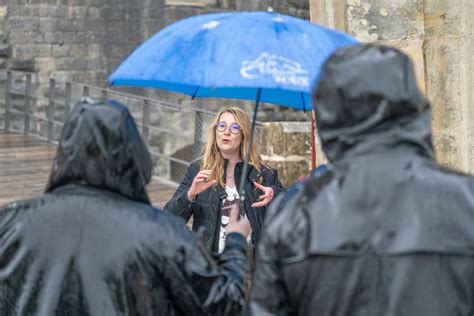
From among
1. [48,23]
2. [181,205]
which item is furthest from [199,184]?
[48,23]

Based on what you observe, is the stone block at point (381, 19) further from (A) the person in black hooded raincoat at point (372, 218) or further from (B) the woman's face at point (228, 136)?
(A) the person in black hooded raincoat at point (372, 218)

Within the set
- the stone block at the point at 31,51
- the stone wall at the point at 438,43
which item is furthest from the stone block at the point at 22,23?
the stone wall at the point at 438,43

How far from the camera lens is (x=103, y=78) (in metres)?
20.4

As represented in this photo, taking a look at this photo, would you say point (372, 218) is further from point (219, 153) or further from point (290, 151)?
point (290, 151)

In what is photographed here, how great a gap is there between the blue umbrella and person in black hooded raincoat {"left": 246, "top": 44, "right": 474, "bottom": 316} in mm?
1026

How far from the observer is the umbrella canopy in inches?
156

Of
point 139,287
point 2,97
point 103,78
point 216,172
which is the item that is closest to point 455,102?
point 216,172

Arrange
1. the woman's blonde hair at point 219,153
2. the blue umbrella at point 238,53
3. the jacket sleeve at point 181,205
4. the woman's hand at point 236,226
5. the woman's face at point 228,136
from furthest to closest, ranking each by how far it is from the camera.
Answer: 1. the woman's face at point 228,136
2. the woman's blonde hair at point 219,153
3. the jacket sleeve at point 181,205
4. the blue umbrella at point 238,53
5. the woman's hand at point 236,226

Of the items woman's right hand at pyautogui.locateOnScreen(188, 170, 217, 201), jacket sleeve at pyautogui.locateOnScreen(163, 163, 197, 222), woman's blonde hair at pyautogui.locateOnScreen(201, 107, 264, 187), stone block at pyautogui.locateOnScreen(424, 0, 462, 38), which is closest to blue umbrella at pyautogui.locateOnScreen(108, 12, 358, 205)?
woman's right hand at pyautogui.locateOnScreen(188, 170, 217, 201)

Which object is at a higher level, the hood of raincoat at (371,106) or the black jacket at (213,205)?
the hood of raincoat at (371,106)

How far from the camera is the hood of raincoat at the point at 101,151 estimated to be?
3.47 metres

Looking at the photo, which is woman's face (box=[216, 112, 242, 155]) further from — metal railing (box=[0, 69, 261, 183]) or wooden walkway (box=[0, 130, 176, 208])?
metal railing (box=[0, 69, 261, 183])

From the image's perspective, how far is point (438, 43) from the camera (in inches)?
258

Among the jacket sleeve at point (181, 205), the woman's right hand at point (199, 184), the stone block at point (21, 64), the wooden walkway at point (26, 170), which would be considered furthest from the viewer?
the stone block at point (21, 64)
